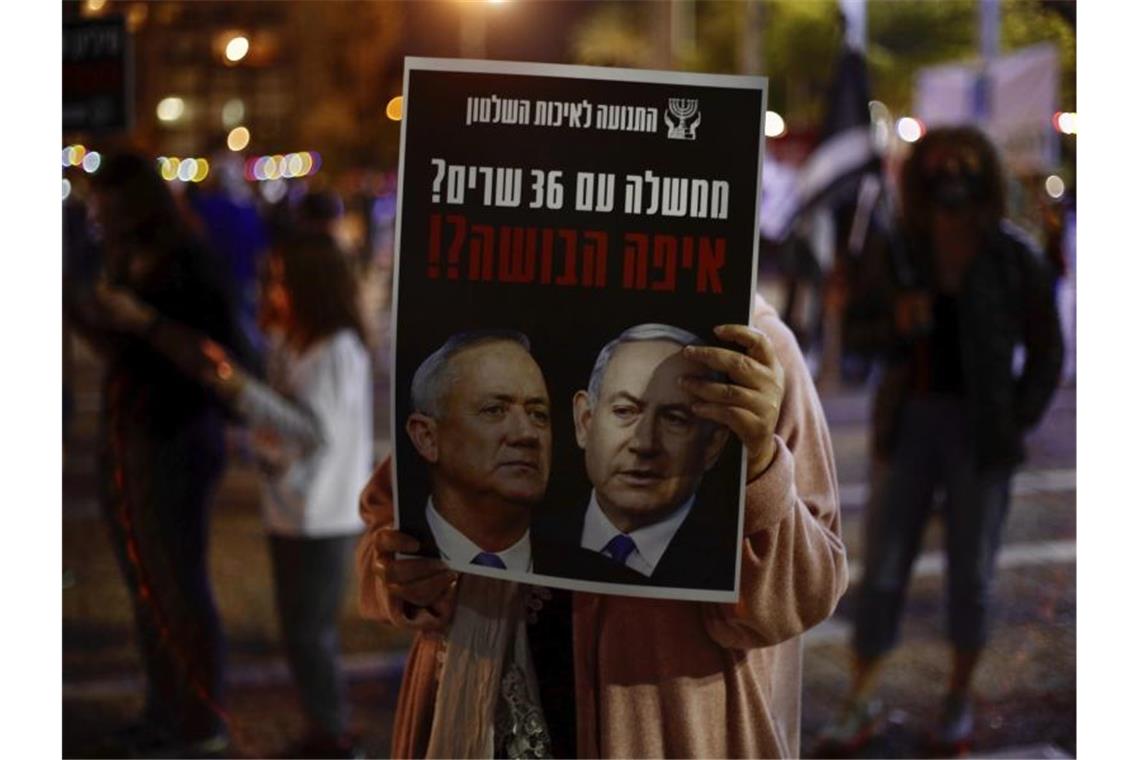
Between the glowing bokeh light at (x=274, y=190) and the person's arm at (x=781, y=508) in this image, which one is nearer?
the person's arm at (x=781, y=508)

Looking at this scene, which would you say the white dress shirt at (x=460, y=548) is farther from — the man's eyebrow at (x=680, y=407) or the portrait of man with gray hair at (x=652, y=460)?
the man's eyebrow at (x=680, y=407)

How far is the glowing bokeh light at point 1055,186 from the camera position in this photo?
4941 millimetres

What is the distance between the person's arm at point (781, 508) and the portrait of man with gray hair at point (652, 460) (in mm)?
49

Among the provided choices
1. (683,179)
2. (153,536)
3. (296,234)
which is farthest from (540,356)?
(296,234)

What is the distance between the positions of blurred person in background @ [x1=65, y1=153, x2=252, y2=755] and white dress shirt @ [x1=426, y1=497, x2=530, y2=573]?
7.64ft

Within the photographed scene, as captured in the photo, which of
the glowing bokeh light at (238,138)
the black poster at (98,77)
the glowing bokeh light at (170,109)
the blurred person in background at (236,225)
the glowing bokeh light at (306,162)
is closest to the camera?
the black poster at (98,77)

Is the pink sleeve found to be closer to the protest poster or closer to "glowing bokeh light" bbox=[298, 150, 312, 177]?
the protest poster

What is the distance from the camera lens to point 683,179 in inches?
69.1

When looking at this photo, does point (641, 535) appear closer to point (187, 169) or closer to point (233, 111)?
point (233, 111)

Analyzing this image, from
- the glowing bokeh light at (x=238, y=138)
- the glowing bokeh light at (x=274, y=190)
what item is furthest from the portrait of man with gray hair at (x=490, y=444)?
the glowing bokeh light at (x=274, y=190)

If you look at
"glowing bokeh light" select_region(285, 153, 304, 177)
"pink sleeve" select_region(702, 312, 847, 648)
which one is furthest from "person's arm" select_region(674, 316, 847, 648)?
"glowing bokeh light" select_region(285, 153, 304, 177)

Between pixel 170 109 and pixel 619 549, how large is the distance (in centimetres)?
286

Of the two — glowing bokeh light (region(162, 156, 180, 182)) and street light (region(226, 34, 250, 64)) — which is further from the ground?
street light (region(226, 34, 250, 64))

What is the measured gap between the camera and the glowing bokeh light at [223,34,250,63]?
167 inches
